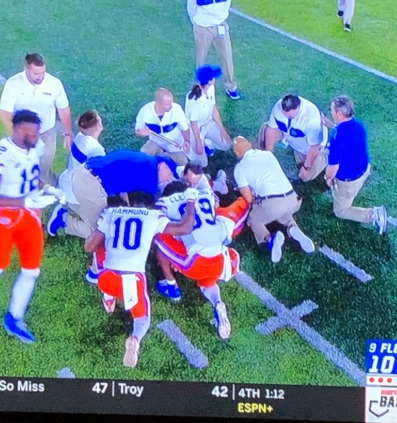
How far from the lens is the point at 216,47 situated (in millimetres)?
1483

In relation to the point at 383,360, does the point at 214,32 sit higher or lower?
higher

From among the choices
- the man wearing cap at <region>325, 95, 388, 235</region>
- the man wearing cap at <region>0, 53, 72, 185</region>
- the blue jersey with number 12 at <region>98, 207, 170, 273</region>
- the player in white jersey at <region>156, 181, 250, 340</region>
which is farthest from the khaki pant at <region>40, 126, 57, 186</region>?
the man wearing cap at <region>325, 95, 388, 235</region>

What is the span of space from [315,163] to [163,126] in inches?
12.8

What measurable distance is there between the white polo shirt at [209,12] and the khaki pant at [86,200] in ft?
1.29

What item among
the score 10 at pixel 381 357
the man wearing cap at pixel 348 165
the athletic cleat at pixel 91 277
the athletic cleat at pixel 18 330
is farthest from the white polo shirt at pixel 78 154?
the score 10 at pixel 381 357

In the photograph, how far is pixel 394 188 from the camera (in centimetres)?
147

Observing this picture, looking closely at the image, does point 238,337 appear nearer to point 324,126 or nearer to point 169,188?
point 169,188

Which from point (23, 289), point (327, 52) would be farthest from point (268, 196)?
point (23, 289)

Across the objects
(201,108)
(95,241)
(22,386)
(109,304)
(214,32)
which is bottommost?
(22,386)

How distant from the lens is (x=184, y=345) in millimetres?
1449

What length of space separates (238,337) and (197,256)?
0.18m

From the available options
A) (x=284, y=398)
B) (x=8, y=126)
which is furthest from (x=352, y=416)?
(x=8, y=126)

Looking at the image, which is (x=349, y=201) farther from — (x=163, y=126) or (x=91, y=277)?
(x=91, y=277)

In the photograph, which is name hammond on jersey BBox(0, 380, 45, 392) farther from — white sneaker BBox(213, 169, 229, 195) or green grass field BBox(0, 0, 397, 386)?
white sneaker BBox(213, 169, 229, 195)
